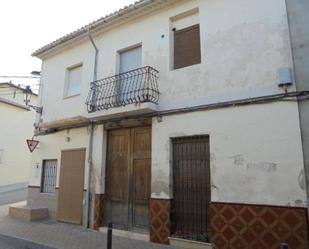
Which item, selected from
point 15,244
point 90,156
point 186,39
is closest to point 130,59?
point 186,39

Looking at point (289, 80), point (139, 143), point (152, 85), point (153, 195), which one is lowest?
point (153, 195)

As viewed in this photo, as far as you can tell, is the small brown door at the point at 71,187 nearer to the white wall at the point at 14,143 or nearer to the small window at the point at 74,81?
the small window at the point at 74,81

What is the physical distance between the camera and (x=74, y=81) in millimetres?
11008

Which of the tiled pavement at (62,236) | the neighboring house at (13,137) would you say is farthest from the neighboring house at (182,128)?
the neighboring house at (13,137)

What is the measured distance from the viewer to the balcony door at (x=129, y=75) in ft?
28.4

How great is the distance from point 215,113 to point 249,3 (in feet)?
8.90

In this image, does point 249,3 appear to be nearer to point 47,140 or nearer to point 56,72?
point 56,72

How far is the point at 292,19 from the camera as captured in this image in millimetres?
6293

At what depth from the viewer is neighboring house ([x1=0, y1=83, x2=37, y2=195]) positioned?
17.0m

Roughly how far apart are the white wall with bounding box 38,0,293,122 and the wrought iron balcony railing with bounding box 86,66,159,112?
0.85 ft

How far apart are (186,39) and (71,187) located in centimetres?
603

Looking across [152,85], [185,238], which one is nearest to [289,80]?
[152,85]

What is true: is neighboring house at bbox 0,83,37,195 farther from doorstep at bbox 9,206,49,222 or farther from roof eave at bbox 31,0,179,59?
doorstep at bbox 9,206,49,222

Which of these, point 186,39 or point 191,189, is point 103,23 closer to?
point 186,39
